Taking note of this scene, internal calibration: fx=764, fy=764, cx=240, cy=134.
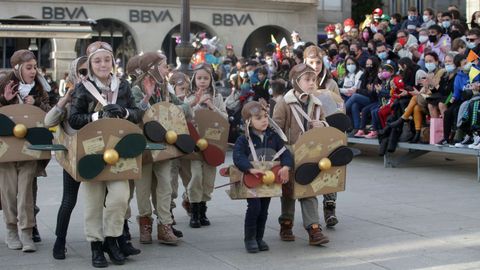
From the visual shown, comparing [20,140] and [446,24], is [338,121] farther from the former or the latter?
[446,24]

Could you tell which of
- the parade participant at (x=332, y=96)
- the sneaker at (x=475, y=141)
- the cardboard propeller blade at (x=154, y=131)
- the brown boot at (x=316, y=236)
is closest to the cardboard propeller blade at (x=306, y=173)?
the brown boot at (x=316, y=236)

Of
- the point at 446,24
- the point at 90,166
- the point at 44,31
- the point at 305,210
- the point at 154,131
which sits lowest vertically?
the point at 305,210

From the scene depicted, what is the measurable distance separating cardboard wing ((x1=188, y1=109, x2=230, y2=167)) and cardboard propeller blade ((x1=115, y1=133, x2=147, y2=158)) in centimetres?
169

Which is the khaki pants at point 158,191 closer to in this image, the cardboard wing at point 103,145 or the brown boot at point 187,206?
the cardboard wing at point 103,145

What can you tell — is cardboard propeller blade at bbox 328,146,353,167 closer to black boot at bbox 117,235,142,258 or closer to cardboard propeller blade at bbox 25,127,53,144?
black boot at bbox 117,235,142,258

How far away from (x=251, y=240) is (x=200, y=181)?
150cm

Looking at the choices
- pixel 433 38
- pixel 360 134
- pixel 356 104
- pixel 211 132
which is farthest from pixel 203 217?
pixel 433 38

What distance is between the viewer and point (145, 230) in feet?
24.1

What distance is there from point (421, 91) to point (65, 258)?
764cm

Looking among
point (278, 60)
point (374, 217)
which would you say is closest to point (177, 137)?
point (374, 217)

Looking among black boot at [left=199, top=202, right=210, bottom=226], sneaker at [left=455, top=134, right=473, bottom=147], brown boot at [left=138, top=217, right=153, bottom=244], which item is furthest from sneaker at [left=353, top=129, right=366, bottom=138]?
brown boot at [left=138, top=217, right=153, bottom=244]

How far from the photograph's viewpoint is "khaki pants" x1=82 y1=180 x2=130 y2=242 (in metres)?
6.34

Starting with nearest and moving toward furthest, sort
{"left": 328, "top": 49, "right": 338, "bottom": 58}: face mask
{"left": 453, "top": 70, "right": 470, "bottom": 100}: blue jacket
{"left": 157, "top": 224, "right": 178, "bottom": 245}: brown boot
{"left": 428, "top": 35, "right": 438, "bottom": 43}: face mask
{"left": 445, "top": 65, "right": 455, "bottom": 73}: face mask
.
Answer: {"left": 157, "top": 224, "right": 178, "bottom": 245}: brown boot < {"left": 453, "top": 70, "right": 470, "bottom": 100}: blue jacket < {"left": 445, "top": 65, "right": 455, "bottom": 73}: face mask < {"left": 428, "top": 35, "right": 438, "bottom": 43}: face mask < {"left": 328, "top": 49, "right": 338, "bottom": 58}: face mask

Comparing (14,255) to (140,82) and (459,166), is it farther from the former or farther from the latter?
(459,166)
